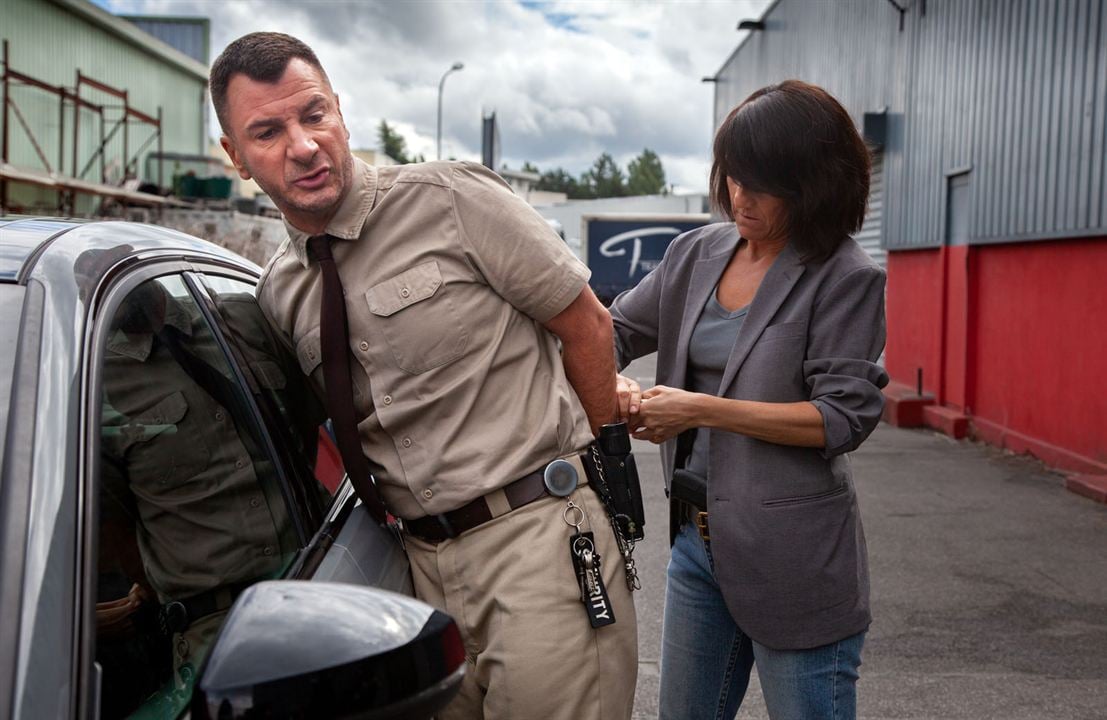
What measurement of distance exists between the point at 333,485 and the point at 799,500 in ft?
3.19

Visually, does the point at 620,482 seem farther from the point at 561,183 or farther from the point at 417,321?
the point at 561,183

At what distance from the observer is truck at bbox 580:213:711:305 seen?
86.9ft

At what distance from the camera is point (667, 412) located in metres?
2.29

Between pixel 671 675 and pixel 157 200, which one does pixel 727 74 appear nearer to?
pixel 157 200

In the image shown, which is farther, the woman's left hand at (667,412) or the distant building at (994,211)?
the distant building at (994,211)

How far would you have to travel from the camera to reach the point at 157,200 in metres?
24.9

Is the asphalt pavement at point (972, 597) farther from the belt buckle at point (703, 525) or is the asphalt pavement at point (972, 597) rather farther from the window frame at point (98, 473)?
the window frame at point (98, 473)

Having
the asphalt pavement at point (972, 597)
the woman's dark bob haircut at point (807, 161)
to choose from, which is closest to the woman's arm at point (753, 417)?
the woman's dark bob haircut at point (807, 161)

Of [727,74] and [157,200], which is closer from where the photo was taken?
[157,200]

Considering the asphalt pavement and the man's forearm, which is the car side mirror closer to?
the man's forearm

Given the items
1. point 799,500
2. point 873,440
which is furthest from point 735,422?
point 873,440

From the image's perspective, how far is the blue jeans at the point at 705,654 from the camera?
2.30m

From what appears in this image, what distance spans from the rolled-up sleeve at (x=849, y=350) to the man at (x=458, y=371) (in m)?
0.48

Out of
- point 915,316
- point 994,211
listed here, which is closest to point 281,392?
point 994,211
